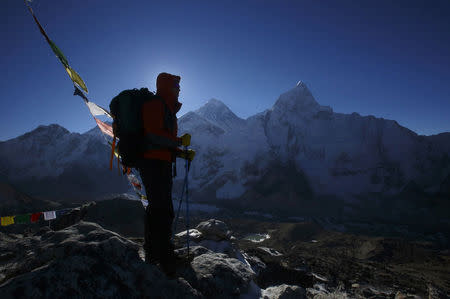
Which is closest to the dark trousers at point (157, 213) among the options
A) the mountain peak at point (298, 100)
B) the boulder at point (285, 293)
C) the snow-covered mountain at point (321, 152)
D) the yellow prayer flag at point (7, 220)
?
the boulder at point (285, 293)

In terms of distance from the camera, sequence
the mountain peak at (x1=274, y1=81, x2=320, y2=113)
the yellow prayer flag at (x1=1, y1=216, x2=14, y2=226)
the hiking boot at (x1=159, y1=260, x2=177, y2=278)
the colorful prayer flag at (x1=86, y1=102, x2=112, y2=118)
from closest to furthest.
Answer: the hiking boot at (x1=159, y1=260, x2=177, y2=278) < the colorful prayer flag at (x1=86, y1=102, x2=112, y2=118) < the yellow prayer flag at (x1=1, y1=216, x2=14, y2=226) < the mountain peak at (x1=274, y1=81, x2=320, y2=113)

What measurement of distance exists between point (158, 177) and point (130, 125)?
2.14ft

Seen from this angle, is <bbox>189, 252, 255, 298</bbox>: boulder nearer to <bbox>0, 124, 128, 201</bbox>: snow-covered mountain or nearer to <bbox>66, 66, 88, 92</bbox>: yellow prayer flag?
<bbox>66, 66, 88, 92</bbox>: yellow prayer flag

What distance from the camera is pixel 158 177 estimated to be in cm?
268

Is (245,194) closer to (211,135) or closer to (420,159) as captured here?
(211,135)

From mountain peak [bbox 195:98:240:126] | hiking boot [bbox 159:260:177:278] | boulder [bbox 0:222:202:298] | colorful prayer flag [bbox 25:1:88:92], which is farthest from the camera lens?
mountain peak [bbox 195:98:240:126]

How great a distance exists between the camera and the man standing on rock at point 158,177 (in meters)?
2.61

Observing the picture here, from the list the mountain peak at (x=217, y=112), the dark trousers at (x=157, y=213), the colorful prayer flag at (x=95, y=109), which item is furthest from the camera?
the mountain peak at (x=217, y=112)

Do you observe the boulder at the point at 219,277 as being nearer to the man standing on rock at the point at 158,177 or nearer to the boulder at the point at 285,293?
the boulder at the point at 285,293

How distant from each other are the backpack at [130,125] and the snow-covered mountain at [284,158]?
66923mm

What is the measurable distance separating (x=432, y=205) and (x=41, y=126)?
148856mm

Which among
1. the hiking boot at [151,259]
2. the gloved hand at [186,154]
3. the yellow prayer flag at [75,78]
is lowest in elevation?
the hiking boot at [151,259]

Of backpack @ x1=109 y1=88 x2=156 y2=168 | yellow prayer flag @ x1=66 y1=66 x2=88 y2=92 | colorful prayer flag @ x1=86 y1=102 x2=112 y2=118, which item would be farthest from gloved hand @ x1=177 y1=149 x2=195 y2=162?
yellow prayer flag @ x1=66 y1=66 x2=88 y2=92

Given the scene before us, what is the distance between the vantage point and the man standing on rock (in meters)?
2.61
